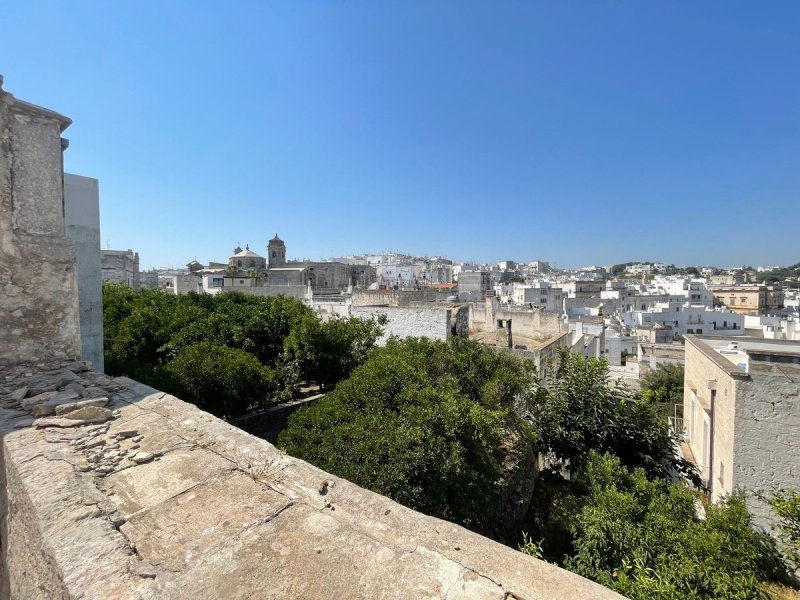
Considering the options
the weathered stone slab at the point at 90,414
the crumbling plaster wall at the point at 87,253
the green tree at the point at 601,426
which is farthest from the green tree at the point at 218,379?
the green tree at the point at 601,426

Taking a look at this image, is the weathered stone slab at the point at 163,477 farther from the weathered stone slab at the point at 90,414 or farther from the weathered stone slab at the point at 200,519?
the weathered stone slab at the point at 90,414

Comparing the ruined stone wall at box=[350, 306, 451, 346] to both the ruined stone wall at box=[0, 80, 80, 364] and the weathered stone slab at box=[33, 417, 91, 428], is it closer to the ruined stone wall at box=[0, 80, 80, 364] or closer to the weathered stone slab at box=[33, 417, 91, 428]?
the ruined stone wall at box=[0, 80, 80, 364]

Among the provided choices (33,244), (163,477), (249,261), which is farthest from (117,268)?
(163,477)

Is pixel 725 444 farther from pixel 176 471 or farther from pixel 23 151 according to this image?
pixel 23 151

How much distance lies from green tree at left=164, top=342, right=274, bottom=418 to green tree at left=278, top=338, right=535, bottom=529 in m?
2.43

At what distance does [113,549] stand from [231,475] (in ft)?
2.26

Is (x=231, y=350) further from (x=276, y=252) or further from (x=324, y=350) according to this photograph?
(x=276, y=252)

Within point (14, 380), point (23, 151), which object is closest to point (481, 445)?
point (14, 380)

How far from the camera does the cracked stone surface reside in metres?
1.71

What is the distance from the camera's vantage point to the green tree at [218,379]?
8.59 meters

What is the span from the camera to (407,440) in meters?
5.74

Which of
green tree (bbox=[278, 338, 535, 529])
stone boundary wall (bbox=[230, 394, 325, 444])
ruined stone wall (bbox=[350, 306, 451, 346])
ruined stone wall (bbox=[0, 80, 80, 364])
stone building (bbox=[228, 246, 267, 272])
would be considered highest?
stone building (bbox=[228, 246, 267, 272])

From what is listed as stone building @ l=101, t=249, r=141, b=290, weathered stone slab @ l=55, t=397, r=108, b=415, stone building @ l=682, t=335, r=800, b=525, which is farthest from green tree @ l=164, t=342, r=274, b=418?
stone building @ l=101, t=249, r=141, b=290

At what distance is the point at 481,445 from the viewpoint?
6.38 metres
